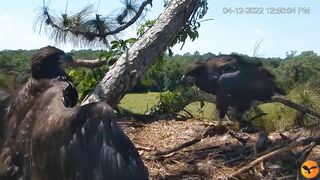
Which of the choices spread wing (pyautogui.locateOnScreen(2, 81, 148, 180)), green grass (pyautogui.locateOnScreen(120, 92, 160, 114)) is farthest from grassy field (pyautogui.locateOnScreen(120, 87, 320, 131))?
spread wing (pyautogui.locateOnScreen(2, 81, 148, 180))

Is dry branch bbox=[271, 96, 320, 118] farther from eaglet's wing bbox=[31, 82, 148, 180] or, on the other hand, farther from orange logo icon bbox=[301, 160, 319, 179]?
eaglet's wing bbox=[31, 82, 148, 180]

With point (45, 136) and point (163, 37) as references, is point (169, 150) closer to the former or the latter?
point (163, 37)

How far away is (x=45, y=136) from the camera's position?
254 cm

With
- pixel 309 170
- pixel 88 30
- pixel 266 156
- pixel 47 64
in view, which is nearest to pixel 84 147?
pixel 47 64

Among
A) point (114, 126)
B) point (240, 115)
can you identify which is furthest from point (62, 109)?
point (240, 115)

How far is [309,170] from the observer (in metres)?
3.79

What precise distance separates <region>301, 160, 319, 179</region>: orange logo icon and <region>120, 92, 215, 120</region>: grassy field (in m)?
2.41

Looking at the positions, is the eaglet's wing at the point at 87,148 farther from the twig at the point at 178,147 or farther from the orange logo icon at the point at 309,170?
the twig at the point at 178,147

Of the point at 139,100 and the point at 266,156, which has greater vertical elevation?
the point at 266,156

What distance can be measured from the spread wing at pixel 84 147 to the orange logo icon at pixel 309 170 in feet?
5.81

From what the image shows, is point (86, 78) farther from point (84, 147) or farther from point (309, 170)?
point (84, 147)

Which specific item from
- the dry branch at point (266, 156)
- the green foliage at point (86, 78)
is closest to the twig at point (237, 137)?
the dry branch at point (266, 156)

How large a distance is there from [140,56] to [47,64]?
1.24 meters

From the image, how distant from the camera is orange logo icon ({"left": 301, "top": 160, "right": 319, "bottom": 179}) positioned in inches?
148
